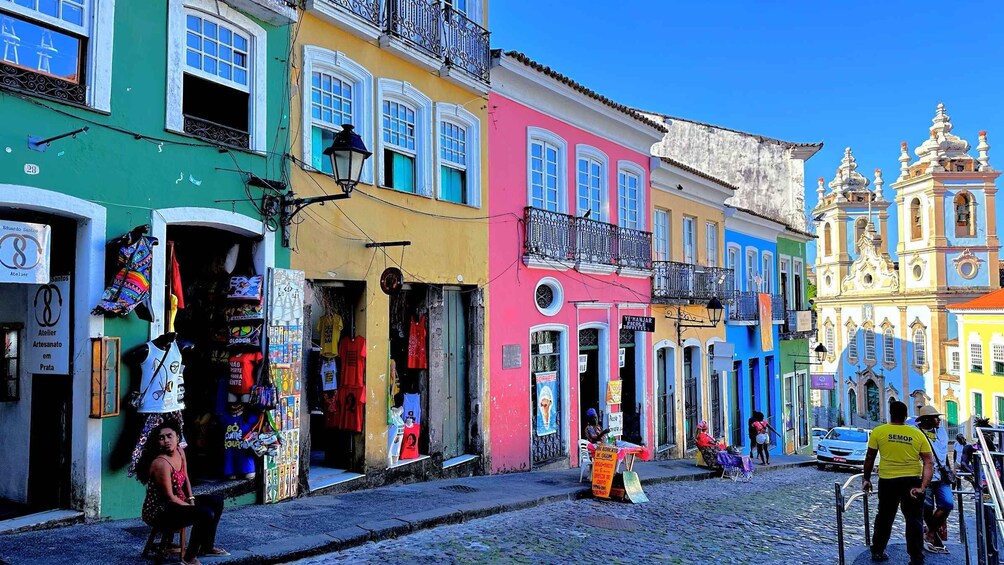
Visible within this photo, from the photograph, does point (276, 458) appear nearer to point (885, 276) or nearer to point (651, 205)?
point (651, 205)

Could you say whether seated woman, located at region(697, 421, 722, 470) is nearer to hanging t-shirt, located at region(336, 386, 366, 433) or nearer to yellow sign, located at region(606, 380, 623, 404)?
yellow sign, located at region(606, 380, 623, 404)

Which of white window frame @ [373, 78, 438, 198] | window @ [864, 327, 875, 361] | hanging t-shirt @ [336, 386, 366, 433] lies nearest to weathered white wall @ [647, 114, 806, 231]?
white window frame @ [373, 78, 438, 198]

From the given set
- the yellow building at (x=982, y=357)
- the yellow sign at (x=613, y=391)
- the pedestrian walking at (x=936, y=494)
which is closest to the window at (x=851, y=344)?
the yellow building at (x=982, y=357)

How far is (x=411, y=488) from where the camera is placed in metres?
10.9

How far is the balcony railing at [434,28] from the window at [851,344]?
56902mm

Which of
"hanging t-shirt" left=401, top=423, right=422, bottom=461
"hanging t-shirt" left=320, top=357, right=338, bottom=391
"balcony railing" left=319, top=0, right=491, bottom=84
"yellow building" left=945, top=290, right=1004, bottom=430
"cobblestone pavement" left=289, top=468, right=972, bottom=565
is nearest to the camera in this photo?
"cobblestone pavement" left=289, top=468, right=972, bottom=565

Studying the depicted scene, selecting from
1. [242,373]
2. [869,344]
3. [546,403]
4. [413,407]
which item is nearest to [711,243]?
[546,403]

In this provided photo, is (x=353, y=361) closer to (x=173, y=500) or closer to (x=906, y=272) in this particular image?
(x=173, y=500)

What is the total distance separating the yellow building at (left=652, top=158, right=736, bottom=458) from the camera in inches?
760

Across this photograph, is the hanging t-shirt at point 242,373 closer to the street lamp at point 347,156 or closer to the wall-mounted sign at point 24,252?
the street lamp at point 347,156

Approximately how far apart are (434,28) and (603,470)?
6946 millimetres

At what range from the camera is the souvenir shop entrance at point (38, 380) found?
7543 mm

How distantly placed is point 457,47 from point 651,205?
7.86 meters

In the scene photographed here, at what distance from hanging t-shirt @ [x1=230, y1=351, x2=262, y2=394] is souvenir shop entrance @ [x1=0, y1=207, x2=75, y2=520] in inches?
70.3
